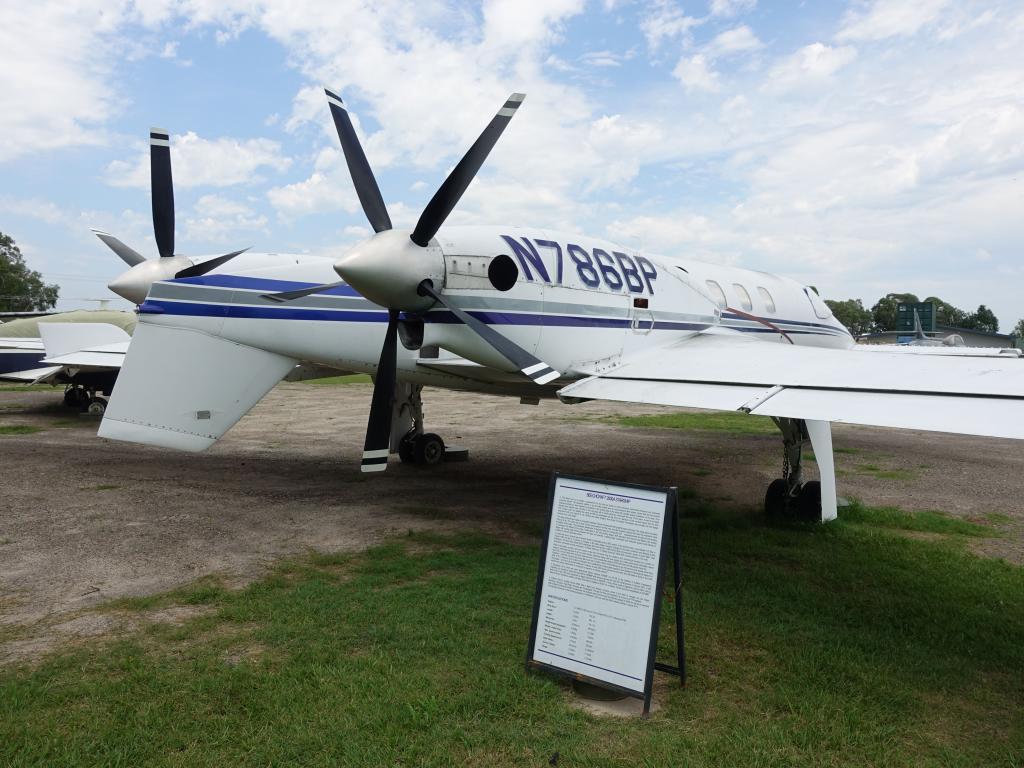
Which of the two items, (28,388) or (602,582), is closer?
(602,582)

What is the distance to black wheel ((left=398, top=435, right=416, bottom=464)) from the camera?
42.7 feet

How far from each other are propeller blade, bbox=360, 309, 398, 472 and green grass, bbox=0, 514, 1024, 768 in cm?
113

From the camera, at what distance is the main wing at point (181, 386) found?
8.88 m

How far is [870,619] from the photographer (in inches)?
230

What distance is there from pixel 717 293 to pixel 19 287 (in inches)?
3760

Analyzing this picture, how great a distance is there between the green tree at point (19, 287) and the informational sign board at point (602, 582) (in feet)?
302

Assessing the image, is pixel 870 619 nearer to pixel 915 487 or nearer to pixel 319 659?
pixel 319 659

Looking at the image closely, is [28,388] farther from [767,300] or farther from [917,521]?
[917,521]

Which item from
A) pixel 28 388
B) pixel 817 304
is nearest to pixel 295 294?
pixel 817 304

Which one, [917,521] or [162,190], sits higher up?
[162,190]

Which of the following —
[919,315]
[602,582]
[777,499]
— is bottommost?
[777,499]

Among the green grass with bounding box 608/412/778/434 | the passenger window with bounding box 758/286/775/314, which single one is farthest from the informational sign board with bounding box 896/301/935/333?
the passenger window with bounding box 758/286/775/314

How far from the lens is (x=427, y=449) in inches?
515

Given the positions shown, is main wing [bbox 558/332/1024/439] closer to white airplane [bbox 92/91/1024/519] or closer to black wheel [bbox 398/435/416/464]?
white airplane [bbox 92/91/1024/519]
